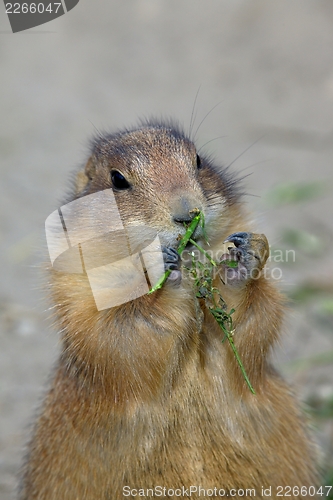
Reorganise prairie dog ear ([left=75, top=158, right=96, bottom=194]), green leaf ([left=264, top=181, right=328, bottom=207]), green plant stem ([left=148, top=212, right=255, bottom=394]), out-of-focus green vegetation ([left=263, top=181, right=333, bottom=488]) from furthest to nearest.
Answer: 1. green leaf ([left=264, top=181, right=328, bottom=207])
2. out-of-focus green vegetation ([left=263, top=181, right=333, bottom=488])
3. prairie dog ear ([left=75, top=158, right=96, bottom=194])
4. green plant stem ([left=148, top=212, right=255, bottom=394])

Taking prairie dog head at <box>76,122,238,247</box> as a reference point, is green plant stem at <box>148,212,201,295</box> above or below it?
below

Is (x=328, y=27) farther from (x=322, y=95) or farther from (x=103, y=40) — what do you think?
(x=103, y=40)

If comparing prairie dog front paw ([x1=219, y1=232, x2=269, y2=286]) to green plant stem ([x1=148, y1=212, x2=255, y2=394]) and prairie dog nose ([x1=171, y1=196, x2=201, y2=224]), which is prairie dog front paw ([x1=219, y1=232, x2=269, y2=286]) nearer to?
green plant stem ([x1=148, y1=212, x2=255, y2=394])

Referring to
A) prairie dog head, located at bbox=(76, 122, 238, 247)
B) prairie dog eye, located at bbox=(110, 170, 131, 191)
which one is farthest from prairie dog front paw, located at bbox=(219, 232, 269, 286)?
prairie dog eye, located at bbox=(110, 170, 131, 191)

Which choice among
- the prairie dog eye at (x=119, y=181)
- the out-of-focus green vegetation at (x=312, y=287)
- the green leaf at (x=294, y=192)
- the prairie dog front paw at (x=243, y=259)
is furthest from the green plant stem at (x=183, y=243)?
the green leaf at (x=294, y=192)

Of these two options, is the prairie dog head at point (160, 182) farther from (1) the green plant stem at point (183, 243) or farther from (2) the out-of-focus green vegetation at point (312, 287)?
(2) the out-of-focus green vegetation at point (312, 287)

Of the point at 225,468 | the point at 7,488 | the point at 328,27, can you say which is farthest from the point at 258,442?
the point at 328,27

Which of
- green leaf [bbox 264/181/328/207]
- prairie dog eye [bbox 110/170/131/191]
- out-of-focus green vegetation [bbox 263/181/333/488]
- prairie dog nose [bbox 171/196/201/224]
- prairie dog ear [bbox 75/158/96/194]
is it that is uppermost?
prairie dog ear [bbox 75/158/96/194]
